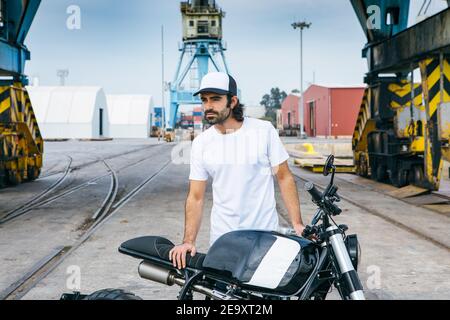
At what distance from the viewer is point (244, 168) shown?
316 centimetres

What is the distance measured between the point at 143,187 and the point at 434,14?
7505mm

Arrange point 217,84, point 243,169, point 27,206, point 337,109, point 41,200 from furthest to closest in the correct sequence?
point 337,109 → point 41,200 → point 27,206 → point 243,169 → point 217,84

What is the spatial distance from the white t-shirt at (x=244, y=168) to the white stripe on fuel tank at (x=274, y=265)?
72 cm

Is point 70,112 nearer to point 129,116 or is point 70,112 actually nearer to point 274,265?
point 129,116

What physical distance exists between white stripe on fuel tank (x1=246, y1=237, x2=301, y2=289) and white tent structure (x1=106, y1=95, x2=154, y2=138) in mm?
75771

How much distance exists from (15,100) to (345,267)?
14.0 m

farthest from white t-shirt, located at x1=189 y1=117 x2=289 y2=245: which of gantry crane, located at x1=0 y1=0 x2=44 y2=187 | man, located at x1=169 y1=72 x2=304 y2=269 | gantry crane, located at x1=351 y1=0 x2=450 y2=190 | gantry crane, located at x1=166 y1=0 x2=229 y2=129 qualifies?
gantry crane, located at x1=166 y1=0 x2=229 y2=129

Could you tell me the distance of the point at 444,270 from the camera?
5867mm

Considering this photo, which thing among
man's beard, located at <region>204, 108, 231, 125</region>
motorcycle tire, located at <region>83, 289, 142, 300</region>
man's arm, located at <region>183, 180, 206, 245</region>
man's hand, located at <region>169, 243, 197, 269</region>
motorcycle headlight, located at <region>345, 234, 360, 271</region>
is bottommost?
motorcycle tire, located at <region>83, 289, 142, 300</region>

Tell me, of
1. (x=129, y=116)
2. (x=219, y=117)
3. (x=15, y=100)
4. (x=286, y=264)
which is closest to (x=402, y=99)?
(x=15, y=100)

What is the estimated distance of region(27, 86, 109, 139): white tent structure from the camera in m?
62.9

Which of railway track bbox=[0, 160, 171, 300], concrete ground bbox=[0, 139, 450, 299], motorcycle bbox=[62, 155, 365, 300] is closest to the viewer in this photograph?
motorcycle bbox=[62, 155, 365, 300]

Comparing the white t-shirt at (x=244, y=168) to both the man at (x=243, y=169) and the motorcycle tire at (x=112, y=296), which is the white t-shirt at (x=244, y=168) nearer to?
the man at (x=243, y=169)

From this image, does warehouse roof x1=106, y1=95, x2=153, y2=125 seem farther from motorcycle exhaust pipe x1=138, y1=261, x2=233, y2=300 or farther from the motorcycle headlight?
the motorcycle headlight
